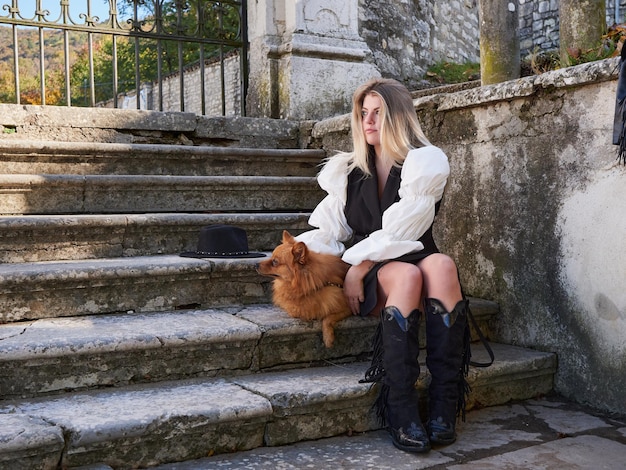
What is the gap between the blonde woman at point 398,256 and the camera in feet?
8.52

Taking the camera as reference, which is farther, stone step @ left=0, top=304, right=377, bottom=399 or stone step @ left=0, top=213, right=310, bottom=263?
stone step @ left=0, top=213, right=310, bottom=263

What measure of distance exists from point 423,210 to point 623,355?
1119 mm

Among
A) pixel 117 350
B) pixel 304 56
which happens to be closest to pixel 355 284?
pixel 117 350

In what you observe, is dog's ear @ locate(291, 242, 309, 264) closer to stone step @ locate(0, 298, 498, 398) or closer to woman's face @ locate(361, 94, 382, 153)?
stone step @ locate(0, 298, 498, 398)

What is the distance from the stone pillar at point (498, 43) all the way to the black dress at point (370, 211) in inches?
72.8

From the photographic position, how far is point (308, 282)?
282cm

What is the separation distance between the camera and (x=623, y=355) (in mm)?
2965

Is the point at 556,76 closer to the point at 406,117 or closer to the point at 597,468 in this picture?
the point at 406,117

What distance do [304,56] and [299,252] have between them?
9.43 feet

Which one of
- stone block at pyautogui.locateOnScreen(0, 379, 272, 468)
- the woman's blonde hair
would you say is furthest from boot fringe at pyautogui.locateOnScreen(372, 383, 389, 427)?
the woman's blonde hair

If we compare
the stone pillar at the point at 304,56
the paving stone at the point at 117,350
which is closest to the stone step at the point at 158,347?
the paving stone at the point at 117,350

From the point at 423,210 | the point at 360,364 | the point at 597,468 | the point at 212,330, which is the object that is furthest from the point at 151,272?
the point at 597,468

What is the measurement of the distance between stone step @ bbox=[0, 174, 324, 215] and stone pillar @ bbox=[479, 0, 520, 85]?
4.50 feet

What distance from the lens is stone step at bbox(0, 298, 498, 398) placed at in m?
2.50
